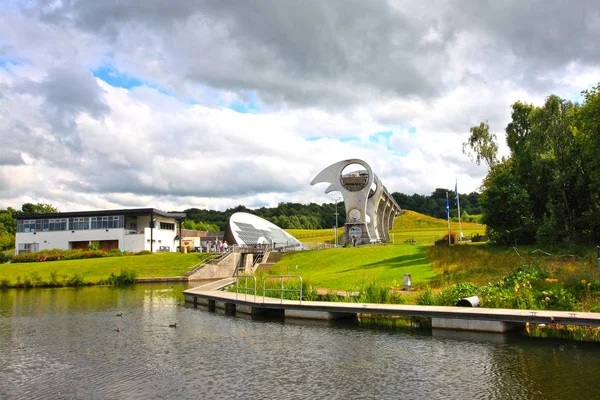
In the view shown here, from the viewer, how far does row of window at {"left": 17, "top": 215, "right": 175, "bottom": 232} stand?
225 feet

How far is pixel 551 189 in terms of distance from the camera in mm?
41406

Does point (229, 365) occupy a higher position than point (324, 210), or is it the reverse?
point (324, 210)

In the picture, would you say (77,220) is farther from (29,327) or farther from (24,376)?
(24,376)

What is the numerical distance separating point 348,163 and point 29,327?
47525 mm

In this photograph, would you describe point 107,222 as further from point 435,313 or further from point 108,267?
point 435,313

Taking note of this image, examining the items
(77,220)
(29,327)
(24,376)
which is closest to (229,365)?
(24,376)

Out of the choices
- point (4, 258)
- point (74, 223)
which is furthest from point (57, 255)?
point (74, 223)

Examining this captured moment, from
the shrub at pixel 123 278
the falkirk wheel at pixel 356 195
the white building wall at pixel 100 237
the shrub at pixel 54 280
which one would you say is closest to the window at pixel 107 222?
the white building wall at pixel 100 237

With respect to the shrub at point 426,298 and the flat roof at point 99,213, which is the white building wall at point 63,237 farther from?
the shrub at point 426,298

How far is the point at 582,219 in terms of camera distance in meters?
38.7

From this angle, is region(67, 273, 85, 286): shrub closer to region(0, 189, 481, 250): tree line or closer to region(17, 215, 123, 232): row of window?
region(17, 215, 123, 232): row of window

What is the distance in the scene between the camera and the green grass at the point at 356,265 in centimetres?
3045

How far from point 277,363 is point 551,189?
35.0 metres

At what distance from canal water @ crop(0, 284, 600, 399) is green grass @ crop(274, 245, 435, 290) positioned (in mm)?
10523
